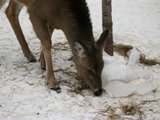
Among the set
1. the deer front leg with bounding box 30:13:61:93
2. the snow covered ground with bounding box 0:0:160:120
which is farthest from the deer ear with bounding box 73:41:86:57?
the snow covered ground with bounding box 0:0:160:120

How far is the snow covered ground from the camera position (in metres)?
6.21

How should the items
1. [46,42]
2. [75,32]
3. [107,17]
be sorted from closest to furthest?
[75,32]
[46,42]
[107,17]

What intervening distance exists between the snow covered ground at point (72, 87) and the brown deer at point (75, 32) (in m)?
0.30

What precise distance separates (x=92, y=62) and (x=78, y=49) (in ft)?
1.05

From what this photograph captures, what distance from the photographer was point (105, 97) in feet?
22.3

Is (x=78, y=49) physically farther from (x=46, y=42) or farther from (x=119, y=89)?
(x=119, y=89)

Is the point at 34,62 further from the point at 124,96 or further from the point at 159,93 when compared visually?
the point at 159,93

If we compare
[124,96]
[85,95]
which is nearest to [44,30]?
[85,95]

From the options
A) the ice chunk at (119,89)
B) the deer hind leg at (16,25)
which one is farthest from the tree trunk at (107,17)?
the deer hind leg at (16,25)

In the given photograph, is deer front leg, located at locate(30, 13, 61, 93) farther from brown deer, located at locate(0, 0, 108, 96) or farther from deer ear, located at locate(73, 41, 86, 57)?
deer ear, located at locate(73, 41, 86, 57)

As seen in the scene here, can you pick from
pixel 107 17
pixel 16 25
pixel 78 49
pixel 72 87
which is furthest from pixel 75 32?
pixel 16 25

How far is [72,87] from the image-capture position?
697cm

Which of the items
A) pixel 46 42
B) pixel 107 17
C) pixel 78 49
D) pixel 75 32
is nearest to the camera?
pixel 78 49

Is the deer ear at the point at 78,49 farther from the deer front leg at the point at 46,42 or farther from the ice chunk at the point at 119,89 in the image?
the ice chunk at the point at 119,89
